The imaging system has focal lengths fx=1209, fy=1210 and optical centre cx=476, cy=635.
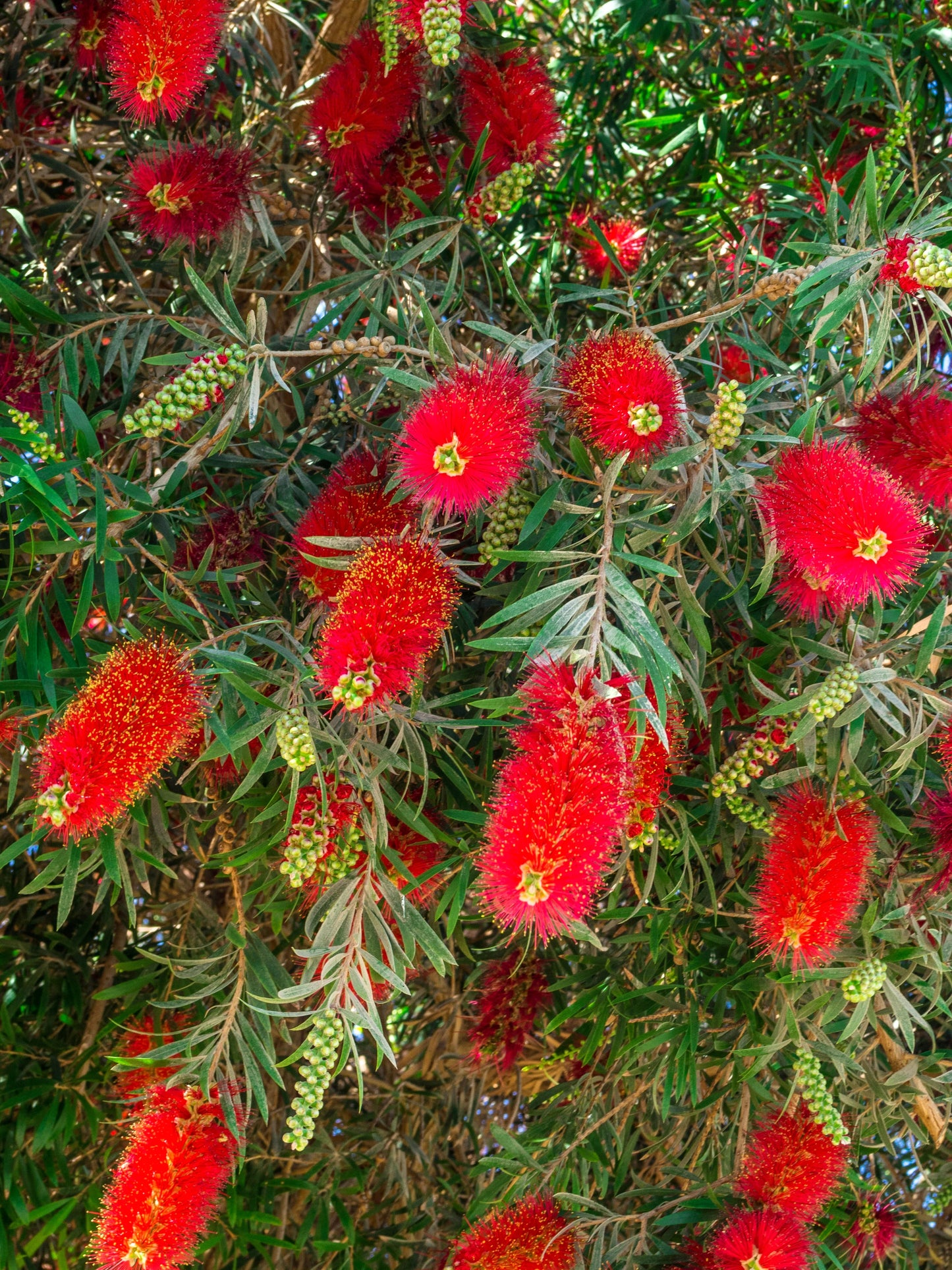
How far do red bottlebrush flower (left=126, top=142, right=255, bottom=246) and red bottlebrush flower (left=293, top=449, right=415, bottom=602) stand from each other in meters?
0.38

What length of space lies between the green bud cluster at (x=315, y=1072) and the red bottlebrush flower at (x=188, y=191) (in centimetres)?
93

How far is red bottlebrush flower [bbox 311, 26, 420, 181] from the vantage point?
150 cm

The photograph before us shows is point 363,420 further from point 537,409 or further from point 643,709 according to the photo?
point 643,709

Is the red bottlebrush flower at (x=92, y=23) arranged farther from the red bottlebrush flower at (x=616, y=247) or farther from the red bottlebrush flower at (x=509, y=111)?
the red bottlebrush flower at (x=616, y=247)

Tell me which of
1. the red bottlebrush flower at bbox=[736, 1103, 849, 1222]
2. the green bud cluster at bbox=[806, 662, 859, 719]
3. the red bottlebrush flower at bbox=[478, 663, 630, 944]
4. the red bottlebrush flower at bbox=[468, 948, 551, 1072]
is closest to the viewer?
the red bottlebrush flower at bbox=[478, 663, 630, 944]

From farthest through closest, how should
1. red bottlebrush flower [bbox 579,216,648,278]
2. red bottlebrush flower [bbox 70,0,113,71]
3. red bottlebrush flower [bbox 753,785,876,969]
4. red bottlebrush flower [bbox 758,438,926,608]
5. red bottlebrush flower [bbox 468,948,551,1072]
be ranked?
red bottlebrush flower [bbox 579,216,648,278] < red bottlebrush flower [bbox 468,948,551,1072] < red bottlebrush flower [bbox 70,0,113,71] < red bottlebrush flower [bbox 753,785,876,969] < red bottlebrush flower [bbox 758,438,926,608]

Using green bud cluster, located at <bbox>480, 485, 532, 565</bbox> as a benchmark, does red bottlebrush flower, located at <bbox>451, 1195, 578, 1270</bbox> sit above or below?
below

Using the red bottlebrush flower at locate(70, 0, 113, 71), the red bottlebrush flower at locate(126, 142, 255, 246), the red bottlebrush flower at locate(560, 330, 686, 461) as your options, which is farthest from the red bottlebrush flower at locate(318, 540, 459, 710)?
the red bottlebrush flower at locate(70, 0, 113, 71)

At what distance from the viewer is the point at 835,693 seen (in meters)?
1.19

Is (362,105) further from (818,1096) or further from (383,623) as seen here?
(818,1096)

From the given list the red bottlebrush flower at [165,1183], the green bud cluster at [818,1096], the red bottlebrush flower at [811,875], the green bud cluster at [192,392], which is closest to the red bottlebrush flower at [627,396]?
the green bud cluster at [192,392]

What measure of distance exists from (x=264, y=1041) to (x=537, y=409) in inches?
30.1

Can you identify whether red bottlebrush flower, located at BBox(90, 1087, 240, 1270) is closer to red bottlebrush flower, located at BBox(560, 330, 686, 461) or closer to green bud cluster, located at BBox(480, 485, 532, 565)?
green bud cluster, located at BBox(480, 485, 532, 565)

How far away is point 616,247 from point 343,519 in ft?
3.48
